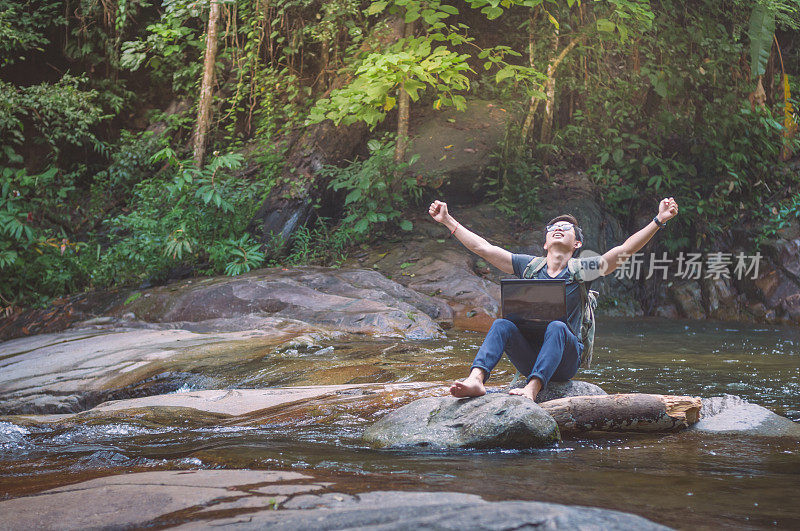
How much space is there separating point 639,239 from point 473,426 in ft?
4.99

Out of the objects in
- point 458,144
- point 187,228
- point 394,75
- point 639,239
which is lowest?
point 187,228

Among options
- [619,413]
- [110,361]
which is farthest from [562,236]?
[110,361]

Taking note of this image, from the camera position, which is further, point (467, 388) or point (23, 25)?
point (23, 25)

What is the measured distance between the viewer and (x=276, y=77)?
13.0 metres

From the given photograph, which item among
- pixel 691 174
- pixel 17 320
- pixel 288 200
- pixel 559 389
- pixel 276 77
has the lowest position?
pixel 17 320

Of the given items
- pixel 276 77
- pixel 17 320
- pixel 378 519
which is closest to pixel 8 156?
pixel 17 320

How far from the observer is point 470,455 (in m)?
3.17

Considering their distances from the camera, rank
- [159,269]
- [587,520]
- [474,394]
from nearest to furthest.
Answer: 1. [587,520]
2. [474,394]
3. [159,269]

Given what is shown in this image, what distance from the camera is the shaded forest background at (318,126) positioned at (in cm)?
1084

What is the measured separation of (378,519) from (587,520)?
577mm

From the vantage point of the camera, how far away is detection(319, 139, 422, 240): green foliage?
36.4 feet

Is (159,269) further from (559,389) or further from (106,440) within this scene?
(559,389)

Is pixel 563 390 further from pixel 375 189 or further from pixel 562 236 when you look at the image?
pixel 375 189

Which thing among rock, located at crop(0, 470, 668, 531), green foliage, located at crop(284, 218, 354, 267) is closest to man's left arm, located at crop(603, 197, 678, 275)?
rock, located at crop(0, 470, 668, 531)
